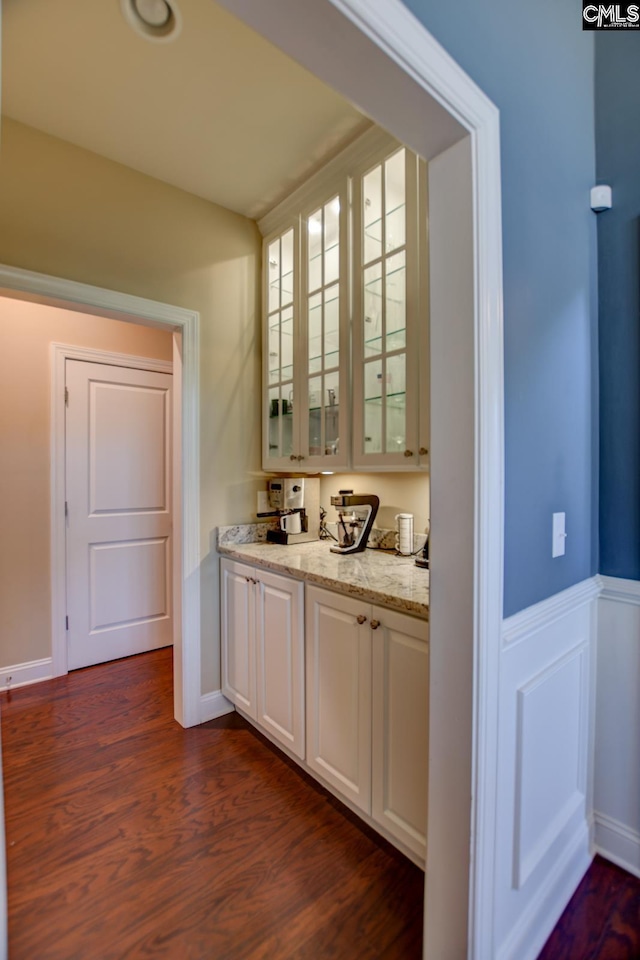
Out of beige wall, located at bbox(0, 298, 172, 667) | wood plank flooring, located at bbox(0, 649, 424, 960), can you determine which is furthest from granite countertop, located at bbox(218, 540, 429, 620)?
beige wall, located at bbox(0, 298, 172, 667)

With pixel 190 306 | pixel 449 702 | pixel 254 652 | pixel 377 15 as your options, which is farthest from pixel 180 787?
pixel 377 15

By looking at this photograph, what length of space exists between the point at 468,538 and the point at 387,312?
1.15m

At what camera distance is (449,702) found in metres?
1.03

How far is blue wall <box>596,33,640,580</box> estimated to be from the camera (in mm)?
1415

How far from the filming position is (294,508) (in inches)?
95.7

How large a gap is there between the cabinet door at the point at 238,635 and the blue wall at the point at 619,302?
1.48 m

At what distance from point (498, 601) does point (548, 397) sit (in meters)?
0.59

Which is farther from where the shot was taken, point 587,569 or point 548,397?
point 587,569

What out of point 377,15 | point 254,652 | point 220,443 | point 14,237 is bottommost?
point 254,652

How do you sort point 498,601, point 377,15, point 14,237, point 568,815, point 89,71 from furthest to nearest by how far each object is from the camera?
point 14,237
point 89,71
point 568,815
point 498,601
point 377,15

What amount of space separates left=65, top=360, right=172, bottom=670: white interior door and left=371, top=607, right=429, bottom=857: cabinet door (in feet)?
7.34

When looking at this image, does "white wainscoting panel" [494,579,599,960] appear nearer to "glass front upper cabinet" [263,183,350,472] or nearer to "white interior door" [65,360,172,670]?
"glass front upper cabinet" [263,183,350,472]

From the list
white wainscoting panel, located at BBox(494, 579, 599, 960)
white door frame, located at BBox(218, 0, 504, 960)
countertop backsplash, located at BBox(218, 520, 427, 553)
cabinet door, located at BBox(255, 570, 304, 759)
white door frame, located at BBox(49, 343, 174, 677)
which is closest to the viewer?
white door frame, located at BBox(218, 0, 504, 960)

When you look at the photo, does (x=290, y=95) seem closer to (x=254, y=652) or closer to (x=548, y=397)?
(x=548, y=397)
